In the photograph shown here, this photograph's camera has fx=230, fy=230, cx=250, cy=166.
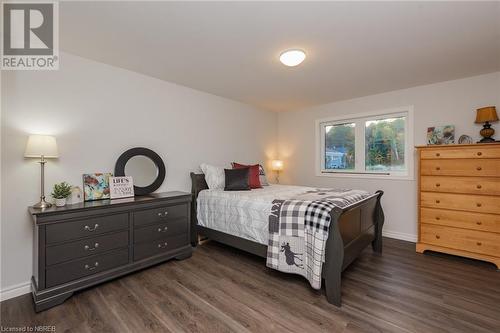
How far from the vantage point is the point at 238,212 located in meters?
2.67

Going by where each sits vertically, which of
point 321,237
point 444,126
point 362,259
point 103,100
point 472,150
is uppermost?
point 103,100

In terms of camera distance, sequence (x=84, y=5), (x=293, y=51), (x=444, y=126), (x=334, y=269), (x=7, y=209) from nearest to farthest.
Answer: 1. (x=84, y=5)
2. (x=334, y=269)
3. (x=7, y=209)
4. (x=293, y=51)
5. (x=444, y=126)

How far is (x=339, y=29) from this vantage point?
195 centimetres

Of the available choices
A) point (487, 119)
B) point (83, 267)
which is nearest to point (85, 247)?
point (83, 267)

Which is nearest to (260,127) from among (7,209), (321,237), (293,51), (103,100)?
(293,51)

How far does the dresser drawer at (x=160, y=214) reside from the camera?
2.40m

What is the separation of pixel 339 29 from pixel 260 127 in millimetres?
2788

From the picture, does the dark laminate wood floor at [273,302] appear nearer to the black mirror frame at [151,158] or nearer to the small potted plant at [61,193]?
the small potted plant at [61,193]

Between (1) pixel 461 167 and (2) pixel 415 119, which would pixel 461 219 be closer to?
(1) pixel 461 167

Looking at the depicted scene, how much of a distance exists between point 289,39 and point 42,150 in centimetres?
240

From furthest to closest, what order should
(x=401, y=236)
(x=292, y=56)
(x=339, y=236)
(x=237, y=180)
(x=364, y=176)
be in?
1. (x=364, y=176)
2. (x=401, y=236)
3. (x=237, y=180)
4. (x=292, y=56)
5. (x=339, y=236)

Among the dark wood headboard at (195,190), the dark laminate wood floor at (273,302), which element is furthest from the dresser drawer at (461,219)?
the dark wood headboard at (195,190)

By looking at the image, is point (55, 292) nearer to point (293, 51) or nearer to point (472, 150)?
point (293, 51)

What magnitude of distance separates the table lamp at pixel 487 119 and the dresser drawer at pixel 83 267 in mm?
4234
